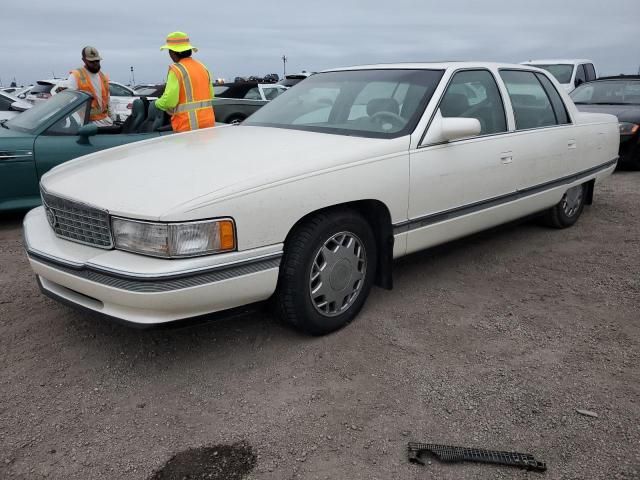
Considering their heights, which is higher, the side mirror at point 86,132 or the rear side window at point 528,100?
the rear side window at point 528,100

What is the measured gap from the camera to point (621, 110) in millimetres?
8281

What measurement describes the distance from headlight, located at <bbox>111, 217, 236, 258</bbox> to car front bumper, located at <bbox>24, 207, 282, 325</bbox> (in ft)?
0.12

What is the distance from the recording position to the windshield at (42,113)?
210 inches

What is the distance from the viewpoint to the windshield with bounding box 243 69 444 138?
3.41 metres

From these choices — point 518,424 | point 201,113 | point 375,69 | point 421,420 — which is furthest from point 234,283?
point 201,113

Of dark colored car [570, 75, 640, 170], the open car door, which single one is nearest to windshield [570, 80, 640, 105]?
dark colored car [570, 75, 640, 170]

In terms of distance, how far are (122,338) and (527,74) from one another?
3.73 metres

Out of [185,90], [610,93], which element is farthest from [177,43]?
[610,93]

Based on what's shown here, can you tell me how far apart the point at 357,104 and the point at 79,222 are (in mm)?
1972

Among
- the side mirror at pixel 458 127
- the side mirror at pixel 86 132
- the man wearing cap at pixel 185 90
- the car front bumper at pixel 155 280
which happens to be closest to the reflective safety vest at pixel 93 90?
the side mirror at pixel 86 132

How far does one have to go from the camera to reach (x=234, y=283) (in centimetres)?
256

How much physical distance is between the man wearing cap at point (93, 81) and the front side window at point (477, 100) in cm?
391

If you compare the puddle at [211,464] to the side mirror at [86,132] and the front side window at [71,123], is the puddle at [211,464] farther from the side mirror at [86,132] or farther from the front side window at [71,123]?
the front side window at [71,123]

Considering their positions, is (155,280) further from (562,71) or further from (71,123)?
(562,71)
